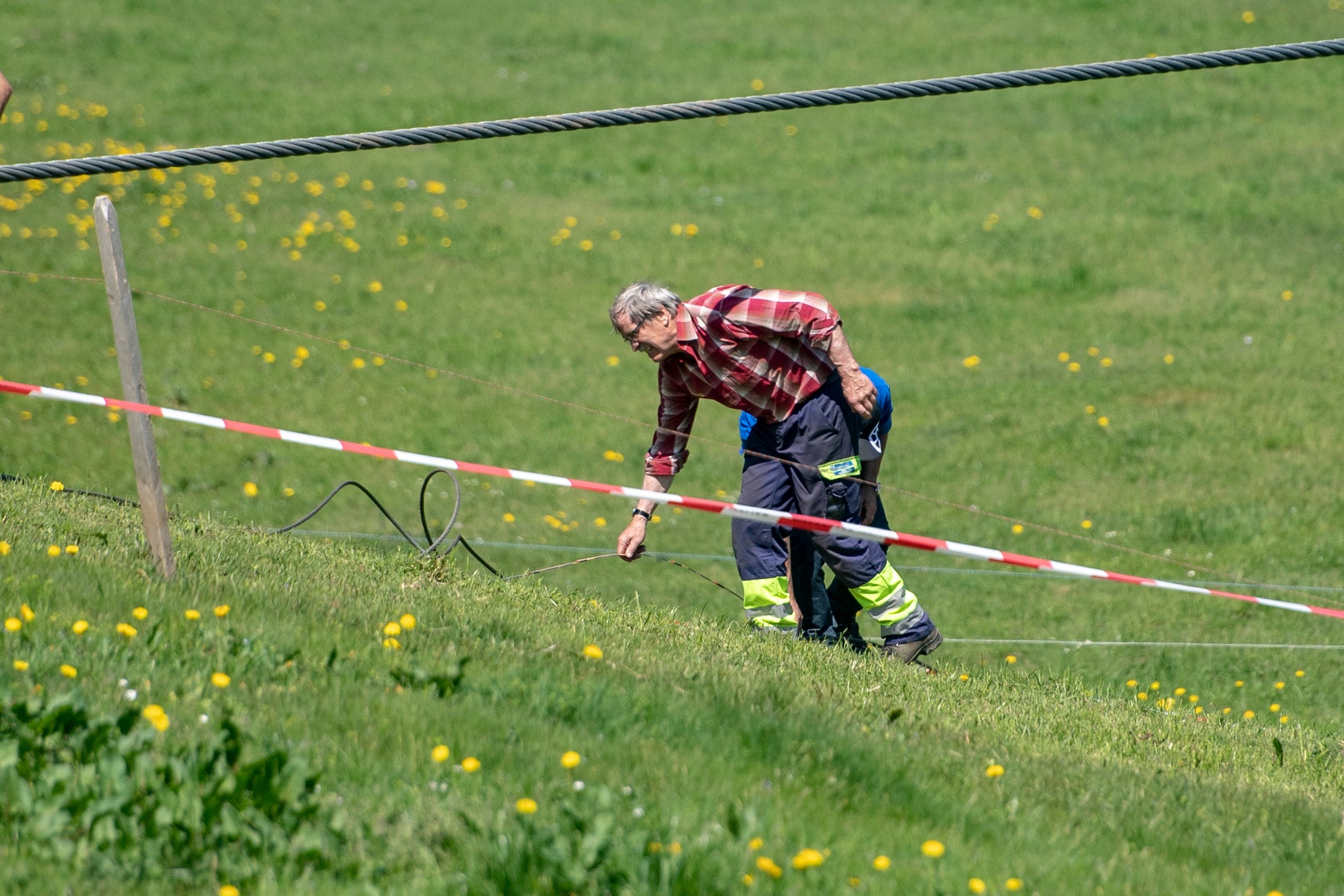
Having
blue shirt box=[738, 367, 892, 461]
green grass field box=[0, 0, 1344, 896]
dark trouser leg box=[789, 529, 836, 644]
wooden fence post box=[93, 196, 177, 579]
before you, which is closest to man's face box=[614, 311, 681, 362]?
blue shirt box=[738, 367, 892, 461]

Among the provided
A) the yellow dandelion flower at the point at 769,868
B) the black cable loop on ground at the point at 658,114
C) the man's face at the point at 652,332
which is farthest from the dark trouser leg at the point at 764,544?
the yellow dandelion flower at the point at 769,868

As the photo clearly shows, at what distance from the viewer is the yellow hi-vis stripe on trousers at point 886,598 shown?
568 cm

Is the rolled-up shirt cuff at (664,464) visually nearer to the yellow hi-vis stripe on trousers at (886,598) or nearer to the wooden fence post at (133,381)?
the yellow hi-vis stripe on trousers at (886,598)

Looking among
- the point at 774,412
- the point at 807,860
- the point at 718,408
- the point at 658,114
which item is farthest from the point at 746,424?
the point at 718,408

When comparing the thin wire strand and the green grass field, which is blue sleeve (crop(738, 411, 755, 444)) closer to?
the green grass field

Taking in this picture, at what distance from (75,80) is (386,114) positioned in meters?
4.31

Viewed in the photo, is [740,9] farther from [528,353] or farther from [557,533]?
[557,533]

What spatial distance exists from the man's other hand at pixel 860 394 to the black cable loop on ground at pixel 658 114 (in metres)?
1.05

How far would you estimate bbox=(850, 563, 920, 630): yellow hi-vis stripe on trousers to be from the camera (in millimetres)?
5680

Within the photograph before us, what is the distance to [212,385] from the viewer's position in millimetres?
11234

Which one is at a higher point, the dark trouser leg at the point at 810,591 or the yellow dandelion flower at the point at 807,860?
the yellow dandelion flower at the point at 807,860

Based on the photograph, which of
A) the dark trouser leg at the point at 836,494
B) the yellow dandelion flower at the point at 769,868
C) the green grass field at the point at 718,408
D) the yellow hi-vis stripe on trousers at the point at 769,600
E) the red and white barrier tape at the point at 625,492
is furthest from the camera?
the yellow hi-vis stripe on trousers at the point at 769,600

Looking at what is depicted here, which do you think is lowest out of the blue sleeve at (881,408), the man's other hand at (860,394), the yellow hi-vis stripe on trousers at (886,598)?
the yellow hi-vis stripe on trousers at (886,598)

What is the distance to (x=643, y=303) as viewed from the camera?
5.25 m
